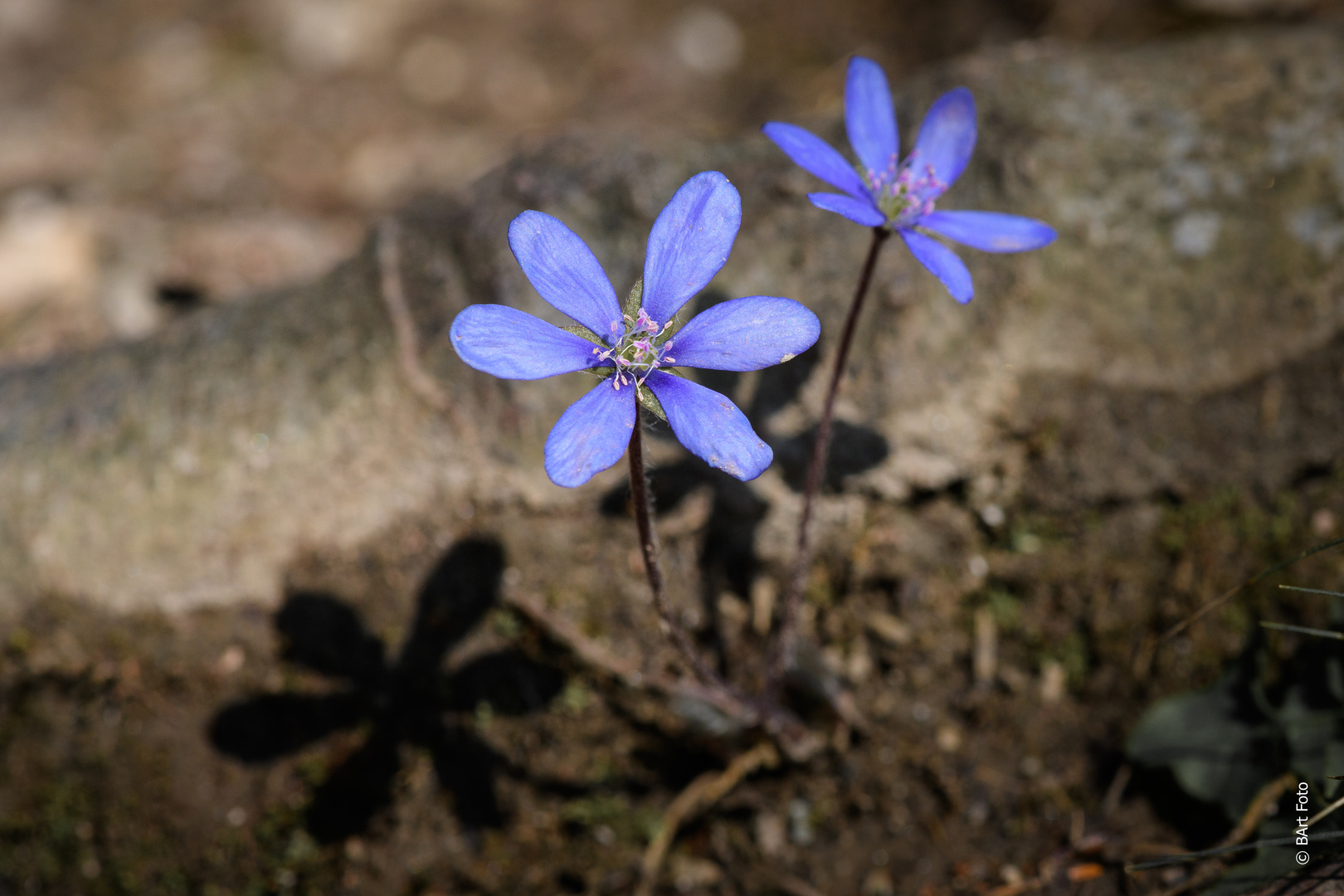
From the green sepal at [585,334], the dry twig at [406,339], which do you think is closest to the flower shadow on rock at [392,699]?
the dry twig at [406,339]

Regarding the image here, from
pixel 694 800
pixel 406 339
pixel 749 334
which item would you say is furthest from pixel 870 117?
pixel 694 800

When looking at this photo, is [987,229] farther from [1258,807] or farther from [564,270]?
[1258,807]

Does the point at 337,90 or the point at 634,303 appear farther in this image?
the point at 337,90

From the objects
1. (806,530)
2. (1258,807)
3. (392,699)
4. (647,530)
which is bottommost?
(1258,807)

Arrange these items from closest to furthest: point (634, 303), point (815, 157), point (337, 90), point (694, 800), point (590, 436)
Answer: point (590, 436), point (634, 303), point (815, 157), point (694, 800), point (337, 90)

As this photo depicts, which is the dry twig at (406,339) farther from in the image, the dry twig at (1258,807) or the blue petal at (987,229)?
the dry twig at (1258,807)

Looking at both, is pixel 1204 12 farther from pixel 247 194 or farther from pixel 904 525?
pixel 247 194
